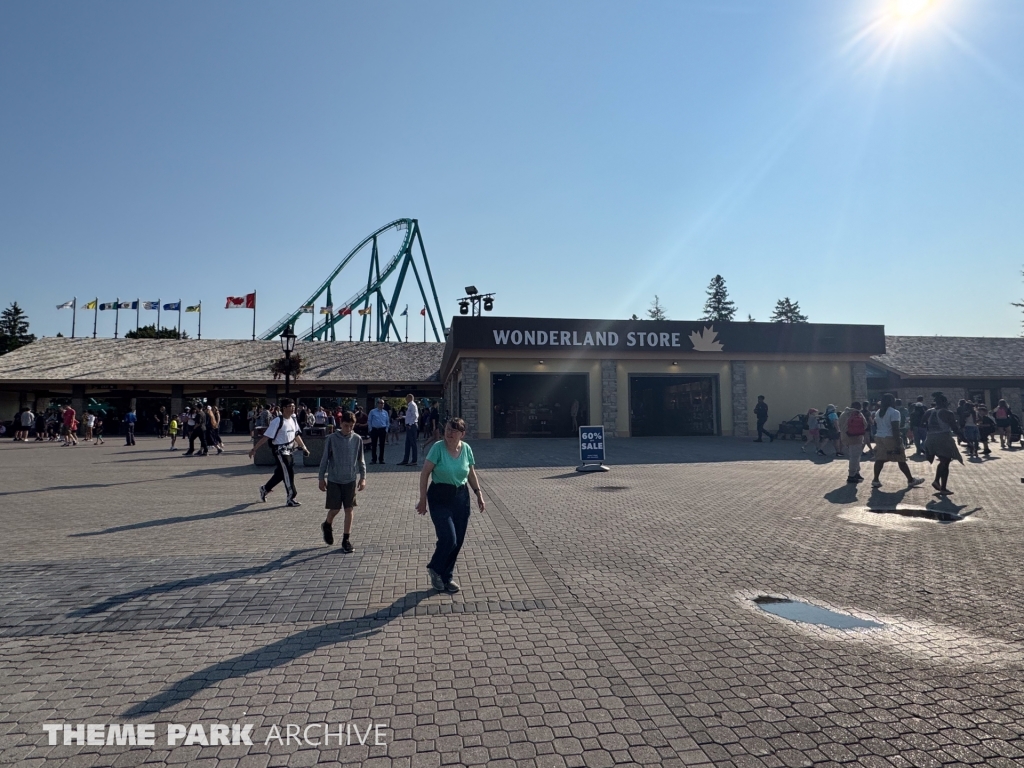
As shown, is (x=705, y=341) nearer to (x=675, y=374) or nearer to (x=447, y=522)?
(x=675, y=374)

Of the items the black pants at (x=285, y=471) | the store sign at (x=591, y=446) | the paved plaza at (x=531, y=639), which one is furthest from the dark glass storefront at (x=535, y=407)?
the paved plaza at (x=531, y=639)

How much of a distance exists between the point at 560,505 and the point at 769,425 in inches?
797

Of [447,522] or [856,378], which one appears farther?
[856,378]

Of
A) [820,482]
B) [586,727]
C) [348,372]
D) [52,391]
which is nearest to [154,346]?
[52,391]

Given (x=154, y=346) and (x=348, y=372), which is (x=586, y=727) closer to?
(x=348, y=372)

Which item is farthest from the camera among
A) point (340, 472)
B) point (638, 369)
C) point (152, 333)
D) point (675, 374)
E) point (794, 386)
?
point (152, 333)

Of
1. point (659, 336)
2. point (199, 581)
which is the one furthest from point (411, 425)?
point (659, 336)

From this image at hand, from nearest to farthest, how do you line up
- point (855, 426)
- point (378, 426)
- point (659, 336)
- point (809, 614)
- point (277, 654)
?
point (277, 654)
point (809, 614)
point (855, 426)
point (378, 426)
point (659, 336)

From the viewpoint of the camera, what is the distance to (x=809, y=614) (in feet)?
15.7

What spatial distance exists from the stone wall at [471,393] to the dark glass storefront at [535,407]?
269 cm

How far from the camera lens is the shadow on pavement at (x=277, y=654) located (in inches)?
137

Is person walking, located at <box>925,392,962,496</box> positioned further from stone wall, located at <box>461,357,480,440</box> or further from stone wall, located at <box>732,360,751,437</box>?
stone wall, located at <box>461,357,480,440</box>

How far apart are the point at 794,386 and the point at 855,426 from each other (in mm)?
16575

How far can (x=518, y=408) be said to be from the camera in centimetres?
2938
